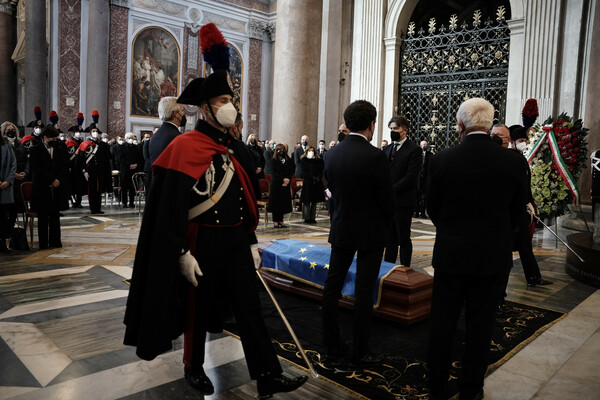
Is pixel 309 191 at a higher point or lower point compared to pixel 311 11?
lower

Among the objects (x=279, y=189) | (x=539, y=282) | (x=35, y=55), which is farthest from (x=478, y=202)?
(x=35, y=55)

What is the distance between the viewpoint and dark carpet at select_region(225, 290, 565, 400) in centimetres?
288

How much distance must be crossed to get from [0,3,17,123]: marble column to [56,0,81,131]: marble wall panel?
4726 mm

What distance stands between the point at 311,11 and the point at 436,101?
3840 mm

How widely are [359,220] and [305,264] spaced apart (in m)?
1.53

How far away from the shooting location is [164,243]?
7.84 ft

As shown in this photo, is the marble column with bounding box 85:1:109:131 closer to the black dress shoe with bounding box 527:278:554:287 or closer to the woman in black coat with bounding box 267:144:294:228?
the woman in black coat with bounding box 267:144:294:228

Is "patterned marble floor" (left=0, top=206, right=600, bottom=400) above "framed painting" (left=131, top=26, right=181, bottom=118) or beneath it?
beneath

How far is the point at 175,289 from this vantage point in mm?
2494

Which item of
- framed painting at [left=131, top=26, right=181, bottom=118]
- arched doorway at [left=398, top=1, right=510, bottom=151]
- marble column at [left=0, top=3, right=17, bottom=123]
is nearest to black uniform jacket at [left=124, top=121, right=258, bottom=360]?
arched doorway at [left=398, top=1, right=510, bottom=151]

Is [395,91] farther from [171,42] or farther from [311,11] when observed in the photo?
[171,42]

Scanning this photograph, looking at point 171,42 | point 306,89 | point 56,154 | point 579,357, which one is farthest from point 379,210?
point 171,42

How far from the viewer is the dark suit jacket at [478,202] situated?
97.7 inches

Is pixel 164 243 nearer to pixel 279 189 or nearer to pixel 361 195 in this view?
pixel 361 195
